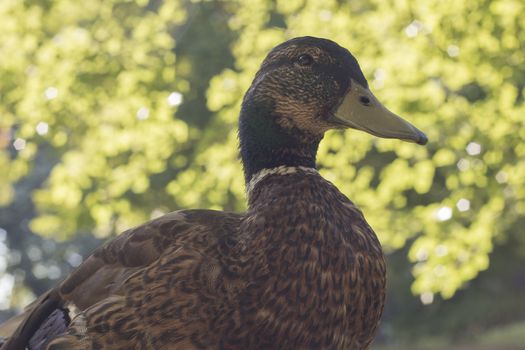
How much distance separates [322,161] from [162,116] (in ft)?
5.77

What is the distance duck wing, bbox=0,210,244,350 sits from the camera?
3.27 meters

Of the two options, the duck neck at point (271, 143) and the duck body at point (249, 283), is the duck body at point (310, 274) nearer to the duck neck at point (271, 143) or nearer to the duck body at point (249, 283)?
the duck body at point (249, 283)

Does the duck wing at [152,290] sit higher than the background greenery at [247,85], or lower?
higher

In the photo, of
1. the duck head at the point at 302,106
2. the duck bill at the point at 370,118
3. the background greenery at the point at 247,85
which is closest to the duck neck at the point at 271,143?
the duck head at the point at 302,106

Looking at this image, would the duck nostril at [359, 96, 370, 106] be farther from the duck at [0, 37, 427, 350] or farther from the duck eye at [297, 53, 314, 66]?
the duck eye at [297, 53, 314, 66]

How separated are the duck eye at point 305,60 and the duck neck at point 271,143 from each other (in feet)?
0.86

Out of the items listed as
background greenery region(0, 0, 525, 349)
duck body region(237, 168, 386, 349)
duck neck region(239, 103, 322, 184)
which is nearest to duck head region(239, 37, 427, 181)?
duck neck region(239, 103, 322, 184)

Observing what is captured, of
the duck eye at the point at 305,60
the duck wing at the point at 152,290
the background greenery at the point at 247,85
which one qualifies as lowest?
the background greenery at the point at 247,85

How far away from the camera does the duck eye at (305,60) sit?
3891 mm

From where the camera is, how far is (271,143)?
3.80m

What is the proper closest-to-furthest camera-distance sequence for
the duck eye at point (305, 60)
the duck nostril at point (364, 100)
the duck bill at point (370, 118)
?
the duck bill at point (370, 118)
the duck nostril at point (364, 100)
the duck eye at point (305, 60)

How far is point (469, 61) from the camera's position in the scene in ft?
29.1

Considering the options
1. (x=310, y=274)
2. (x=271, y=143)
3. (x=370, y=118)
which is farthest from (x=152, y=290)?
(x=370, y=118)

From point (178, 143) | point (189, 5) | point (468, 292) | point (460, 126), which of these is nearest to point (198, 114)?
point (189, 5)
